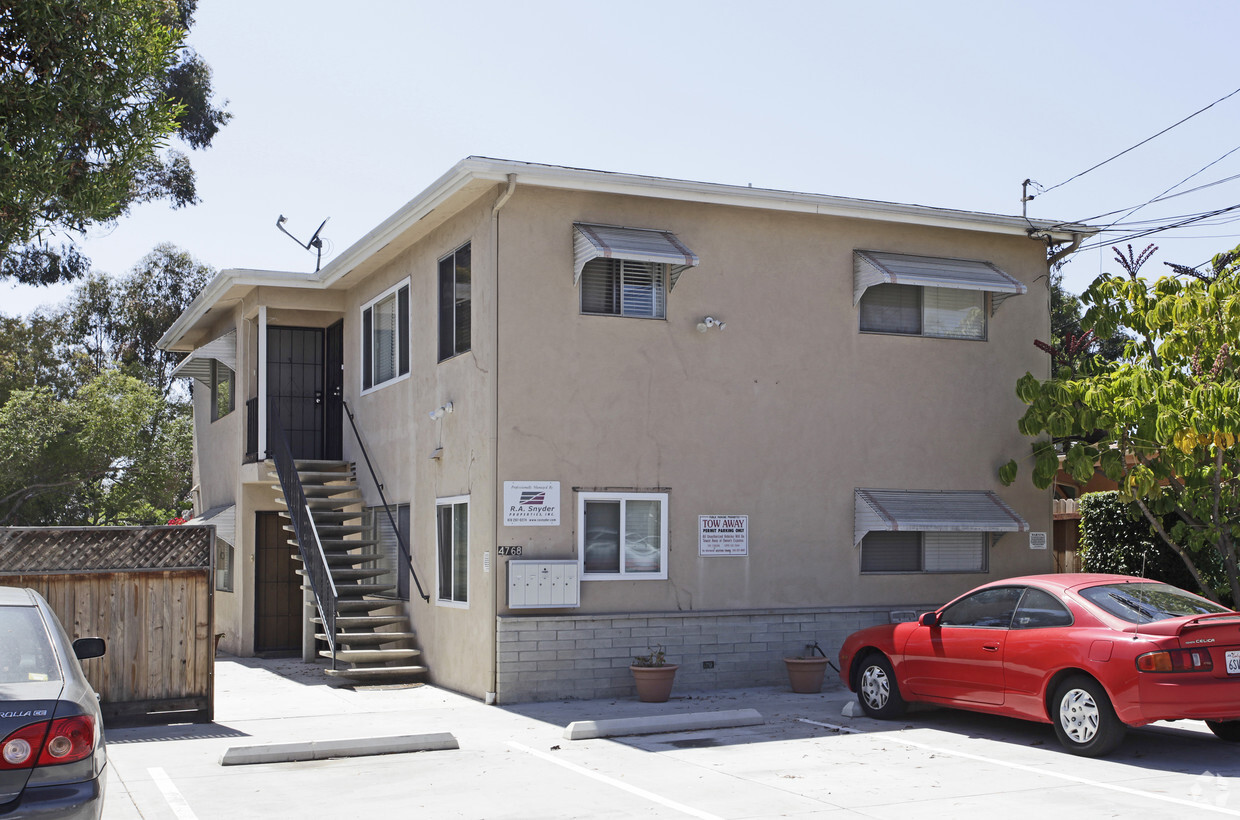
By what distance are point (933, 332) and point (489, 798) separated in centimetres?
938

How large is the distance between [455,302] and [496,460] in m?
2.44

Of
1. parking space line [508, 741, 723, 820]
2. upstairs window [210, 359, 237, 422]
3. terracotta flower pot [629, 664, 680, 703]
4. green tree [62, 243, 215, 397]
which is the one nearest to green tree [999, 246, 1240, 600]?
terracotta flower pot [629, 664, 680, 703]

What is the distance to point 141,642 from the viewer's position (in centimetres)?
1087

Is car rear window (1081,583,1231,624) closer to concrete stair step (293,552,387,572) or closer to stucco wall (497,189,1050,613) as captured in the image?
stucco wall (497,189,1050,613)

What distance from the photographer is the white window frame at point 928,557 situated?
1455cm

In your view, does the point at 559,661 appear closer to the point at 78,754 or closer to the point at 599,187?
the point at 599,187

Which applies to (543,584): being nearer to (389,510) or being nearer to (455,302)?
(455,302)

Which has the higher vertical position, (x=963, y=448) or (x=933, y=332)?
(x=933, y=332)

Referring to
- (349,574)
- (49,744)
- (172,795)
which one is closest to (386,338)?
(349,574)

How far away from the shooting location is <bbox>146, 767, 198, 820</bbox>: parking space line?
756cm

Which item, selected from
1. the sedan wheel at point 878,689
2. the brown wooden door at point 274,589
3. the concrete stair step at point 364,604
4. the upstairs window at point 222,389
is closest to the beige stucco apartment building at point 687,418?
the concrete stair step at point 364,604

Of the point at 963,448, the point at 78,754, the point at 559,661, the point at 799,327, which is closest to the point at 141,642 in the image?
the point at 559,661

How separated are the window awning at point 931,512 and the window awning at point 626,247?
372 cm

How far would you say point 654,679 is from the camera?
12438 mm
